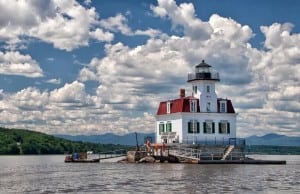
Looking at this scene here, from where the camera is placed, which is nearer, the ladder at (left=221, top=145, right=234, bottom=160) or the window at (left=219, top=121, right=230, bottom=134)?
the ladder at (left=221, top=145, right=234, bottom=160)

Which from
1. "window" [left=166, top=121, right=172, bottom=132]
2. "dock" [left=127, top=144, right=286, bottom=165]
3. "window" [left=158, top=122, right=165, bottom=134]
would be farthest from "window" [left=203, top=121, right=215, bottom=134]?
"window" [left=158, top=122, right=165, bottom=134]

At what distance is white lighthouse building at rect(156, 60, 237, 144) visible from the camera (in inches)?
3022

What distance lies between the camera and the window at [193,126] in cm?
7662

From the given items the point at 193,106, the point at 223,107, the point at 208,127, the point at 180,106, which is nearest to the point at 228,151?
the point at 208,127

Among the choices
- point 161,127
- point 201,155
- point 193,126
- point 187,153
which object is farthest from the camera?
point 161,127

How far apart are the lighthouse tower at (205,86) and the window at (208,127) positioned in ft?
5.71

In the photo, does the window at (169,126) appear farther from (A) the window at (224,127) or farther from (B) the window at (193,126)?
(A) the window at (224,127)

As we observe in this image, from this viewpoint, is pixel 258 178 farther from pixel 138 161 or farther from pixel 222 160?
pixel 138 161

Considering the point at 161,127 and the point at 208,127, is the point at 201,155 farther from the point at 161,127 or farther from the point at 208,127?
the point at 161,127

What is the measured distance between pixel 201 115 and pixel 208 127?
176 cm

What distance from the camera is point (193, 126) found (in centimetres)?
7662

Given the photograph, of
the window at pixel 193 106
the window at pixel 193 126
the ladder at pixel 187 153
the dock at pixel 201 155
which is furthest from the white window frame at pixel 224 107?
the ladder at pixel 187 153

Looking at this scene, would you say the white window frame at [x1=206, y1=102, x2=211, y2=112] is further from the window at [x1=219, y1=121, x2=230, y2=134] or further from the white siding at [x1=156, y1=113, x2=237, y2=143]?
the window at [x1=219, y1=121, x2=230, y2=134]

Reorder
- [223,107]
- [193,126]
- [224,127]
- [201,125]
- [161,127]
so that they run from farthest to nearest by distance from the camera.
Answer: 1. [161,127]
2. [223,107]
3. [224,127]
4. [201,125]
5. [193,126]
